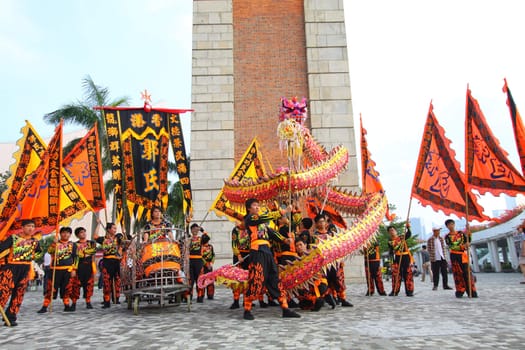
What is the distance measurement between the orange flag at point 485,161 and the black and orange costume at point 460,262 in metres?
1.23

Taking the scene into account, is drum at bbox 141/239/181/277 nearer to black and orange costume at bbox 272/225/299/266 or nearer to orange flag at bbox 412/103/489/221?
black and orange costume at bbox 272/225/299/266

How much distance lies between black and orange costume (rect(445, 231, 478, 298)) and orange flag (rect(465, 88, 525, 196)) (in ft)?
4.05

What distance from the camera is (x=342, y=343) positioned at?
4031 mm

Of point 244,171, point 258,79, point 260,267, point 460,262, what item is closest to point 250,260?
point 260,267

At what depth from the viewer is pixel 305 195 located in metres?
6.93

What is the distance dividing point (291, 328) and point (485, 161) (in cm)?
525

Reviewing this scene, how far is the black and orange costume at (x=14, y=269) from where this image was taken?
601 centimetres

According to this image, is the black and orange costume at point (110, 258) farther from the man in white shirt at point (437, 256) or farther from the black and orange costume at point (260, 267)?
the man in white shirt at point (437, 256)

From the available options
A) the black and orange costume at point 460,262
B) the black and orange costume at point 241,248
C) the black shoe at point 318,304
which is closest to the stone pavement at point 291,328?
the black shoe at point 318,304

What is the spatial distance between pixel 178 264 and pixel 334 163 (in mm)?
3253

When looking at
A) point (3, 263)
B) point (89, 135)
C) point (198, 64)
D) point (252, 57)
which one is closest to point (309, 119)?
point (252, 57)

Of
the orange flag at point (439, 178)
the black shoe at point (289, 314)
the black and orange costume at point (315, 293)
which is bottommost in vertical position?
the black shoe at point (289, 314)

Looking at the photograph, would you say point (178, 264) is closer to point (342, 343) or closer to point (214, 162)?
point (342, 343)

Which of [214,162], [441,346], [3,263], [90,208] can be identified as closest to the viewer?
[441,346]
